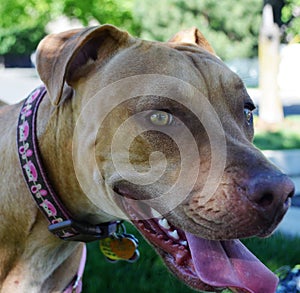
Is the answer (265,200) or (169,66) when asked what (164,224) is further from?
(169,66)

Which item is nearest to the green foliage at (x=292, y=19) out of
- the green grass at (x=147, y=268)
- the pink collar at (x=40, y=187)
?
the green grass at (x=147, y=268)

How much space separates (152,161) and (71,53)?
572 mm

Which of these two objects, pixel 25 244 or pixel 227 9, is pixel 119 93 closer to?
pixel 25 244

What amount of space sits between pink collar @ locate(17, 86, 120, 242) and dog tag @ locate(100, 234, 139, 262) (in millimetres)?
461

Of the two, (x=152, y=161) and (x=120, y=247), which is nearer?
(x=152, y=161)

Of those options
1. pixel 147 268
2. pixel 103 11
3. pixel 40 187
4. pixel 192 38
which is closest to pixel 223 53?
pixel 103 11

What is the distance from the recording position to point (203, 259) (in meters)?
2.47

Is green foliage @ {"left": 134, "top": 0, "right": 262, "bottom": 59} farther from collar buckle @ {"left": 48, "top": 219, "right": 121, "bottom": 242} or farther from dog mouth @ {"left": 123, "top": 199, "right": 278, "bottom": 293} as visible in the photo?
dog mouth @ {"left": 123, "top": 199, "right": 278, "bottom": 293}

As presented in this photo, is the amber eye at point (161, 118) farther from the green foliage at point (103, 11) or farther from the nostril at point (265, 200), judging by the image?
the green foliage at point (103, 11)

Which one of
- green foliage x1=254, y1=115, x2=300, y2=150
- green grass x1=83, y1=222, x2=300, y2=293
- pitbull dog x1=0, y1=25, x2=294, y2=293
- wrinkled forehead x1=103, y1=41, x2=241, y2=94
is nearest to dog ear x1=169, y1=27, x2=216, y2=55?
pitbull dog x1=0, y1=25, x2=294, y2=293

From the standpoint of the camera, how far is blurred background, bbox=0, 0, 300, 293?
14.9 ft

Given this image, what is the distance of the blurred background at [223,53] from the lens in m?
4.55

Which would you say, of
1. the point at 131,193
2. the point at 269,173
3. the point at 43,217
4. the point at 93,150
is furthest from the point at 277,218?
the point at 43,217

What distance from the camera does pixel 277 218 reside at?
224cm
